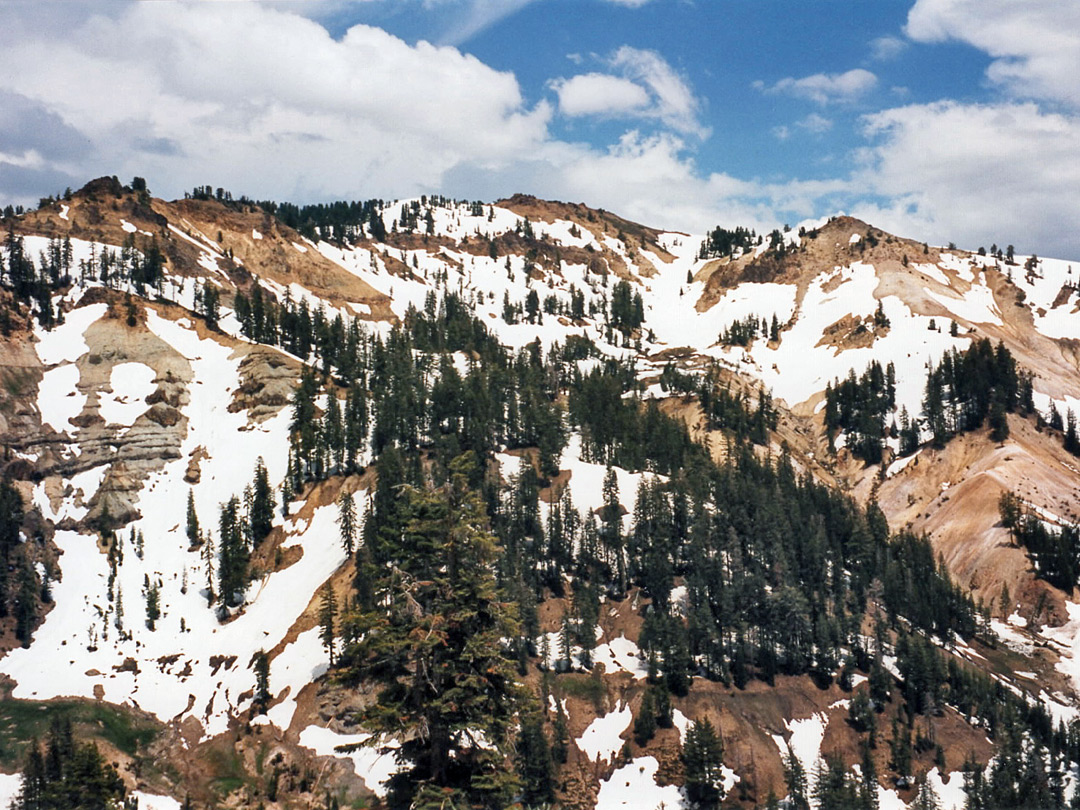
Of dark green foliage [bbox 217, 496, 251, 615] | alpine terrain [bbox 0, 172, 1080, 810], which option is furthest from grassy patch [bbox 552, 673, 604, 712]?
dark green foliage [bbox 217, 496, 251, 615]

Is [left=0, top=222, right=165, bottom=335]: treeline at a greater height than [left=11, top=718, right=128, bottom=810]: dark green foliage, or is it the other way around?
[left=0, top=222, right=165, bottom=335]: treeline

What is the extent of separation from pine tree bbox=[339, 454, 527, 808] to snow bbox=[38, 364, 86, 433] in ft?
457

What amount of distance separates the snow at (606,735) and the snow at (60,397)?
3919 inches

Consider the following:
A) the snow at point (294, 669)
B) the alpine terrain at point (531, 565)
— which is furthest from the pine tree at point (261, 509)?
the snow at point (294, 669)

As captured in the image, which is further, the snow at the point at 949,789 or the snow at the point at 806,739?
the snow at the point at 806,739

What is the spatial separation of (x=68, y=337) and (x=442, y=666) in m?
163

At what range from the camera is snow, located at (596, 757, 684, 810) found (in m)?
89.1

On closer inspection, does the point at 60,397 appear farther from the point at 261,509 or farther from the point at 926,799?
the point at 926,799

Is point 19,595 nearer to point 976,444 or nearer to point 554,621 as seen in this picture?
point 554,621

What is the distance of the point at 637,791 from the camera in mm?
90688

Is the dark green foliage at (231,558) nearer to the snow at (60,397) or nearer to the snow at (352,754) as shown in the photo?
the snow at (352,754)

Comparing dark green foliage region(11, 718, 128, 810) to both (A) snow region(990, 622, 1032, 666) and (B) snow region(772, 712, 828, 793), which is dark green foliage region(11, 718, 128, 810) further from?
(A) snow region(990, 622, 1032, 666)

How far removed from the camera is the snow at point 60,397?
142375 millimetres

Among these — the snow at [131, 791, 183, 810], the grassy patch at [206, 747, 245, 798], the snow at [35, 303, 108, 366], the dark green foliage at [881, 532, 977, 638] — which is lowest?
the snow at [131, 791, 183, 810]
